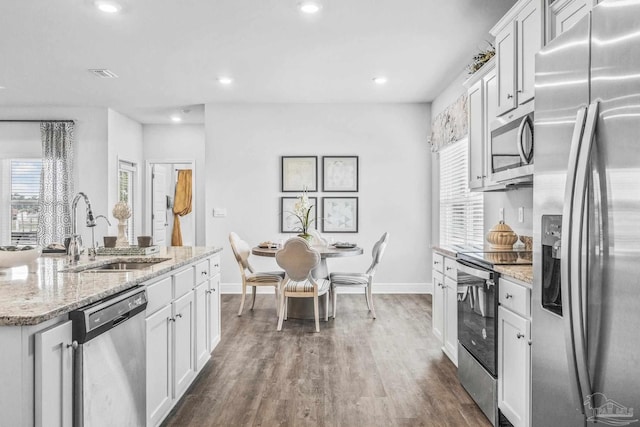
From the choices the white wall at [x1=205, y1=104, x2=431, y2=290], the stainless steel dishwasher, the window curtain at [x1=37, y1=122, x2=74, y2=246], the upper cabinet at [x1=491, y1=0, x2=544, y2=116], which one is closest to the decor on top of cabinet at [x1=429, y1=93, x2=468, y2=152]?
the white wall at [x1=205, y1=104, x2=431, y2=290]

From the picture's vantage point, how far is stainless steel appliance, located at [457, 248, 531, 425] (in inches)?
93.4

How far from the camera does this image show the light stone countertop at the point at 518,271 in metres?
1.99

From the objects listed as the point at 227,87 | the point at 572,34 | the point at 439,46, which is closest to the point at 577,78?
the point at 572,34

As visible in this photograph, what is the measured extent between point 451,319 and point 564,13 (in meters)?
2.09

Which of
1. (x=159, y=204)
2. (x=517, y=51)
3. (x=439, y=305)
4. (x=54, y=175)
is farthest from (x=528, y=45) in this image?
(x=159, y=204)

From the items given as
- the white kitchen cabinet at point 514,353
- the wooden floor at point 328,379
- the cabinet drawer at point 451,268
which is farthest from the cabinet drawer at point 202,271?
the white kitchen cabinet at point 514,353

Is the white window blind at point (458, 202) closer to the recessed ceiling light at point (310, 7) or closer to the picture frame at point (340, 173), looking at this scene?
the picture frame at point (340, 173)

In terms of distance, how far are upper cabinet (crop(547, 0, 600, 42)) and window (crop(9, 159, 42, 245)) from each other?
22.6ft

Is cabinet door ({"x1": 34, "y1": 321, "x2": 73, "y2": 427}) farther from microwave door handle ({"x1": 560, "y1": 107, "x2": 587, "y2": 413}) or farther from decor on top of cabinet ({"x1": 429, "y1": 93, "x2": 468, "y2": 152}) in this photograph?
decor on top of cabinet ({"x1": 429, "y1": 93, "x2": 468, "y2": 152})

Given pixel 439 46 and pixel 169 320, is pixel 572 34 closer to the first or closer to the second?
pixel 169 320

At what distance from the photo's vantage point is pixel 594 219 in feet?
3.96

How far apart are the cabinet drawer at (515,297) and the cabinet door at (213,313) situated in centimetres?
197

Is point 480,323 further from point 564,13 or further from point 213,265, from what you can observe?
point 213,265

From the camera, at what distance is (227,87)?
5422mm
